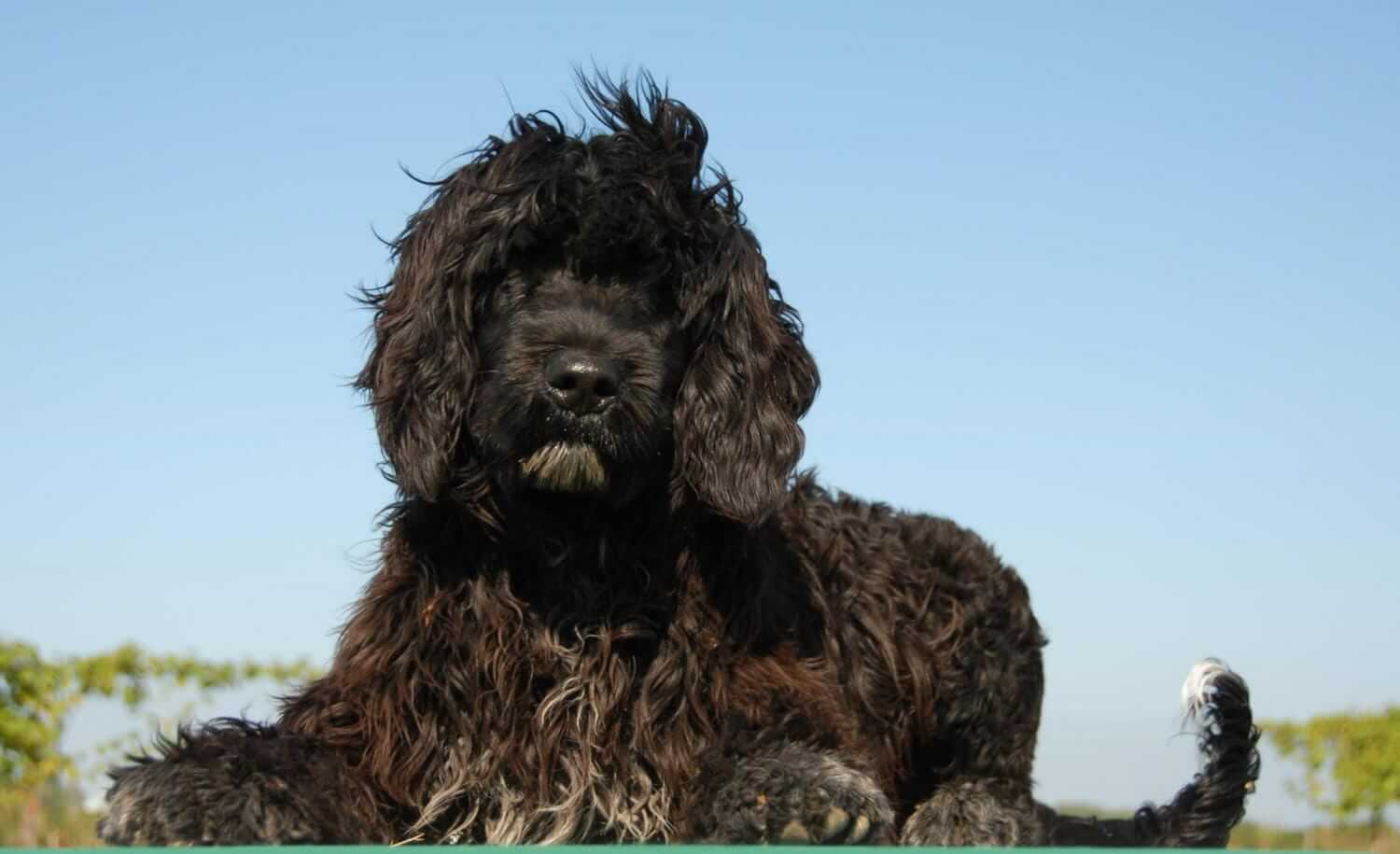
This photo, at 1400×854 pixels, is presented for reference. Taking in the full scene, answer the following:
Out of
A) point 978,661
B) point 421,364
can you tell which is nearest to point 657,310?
point 421,364

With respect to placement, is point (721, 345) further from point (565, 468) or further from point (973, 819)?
point (973, 819)

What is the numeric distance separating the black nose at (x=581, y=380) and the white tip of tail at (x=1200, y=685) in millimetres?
2912

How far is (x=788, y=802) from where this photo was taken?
3867mm

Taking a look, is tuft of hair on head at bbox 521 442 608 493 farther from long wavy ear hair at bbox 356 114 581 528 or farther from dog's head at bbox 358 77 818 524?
long wavy ear hair at bbox 356 114 581 528

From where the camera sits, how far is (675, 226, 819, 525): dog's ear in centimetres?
443

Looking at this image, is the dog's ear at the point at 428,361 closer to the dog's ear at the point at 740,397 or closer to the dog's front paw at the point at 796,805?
the dog's ear at the point at 740,397

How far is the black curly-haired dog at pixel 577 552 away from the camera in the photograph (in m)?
4.09

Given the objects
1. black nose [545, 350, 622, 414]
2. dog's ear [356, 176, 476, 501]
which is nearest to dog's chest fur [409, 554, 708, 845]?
dog's ear [356, 176, 476, 501]

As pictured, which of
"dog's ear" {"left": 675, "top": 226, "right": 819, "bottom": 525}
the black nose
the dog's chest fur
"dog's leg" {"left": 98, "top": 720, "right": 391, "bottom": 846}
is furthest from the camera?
"dog's ear" {"left": 675, "top": 226, "right": 819, "bottom": 525}

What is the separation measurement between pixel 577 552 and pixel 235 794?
1.23 m

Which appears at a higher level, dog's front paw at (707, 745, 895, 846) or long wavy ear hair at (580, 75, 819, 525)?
long wavy ear hair at (580, 75, 819, 525)

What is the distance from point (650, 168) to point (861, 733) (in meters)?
2.15

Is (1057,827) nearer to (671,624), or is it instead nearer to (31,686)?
(671,624)

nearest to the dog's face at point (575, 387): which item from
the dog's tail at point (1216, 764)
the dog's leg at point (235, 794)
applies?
the dog's leg at point (235, 794)
